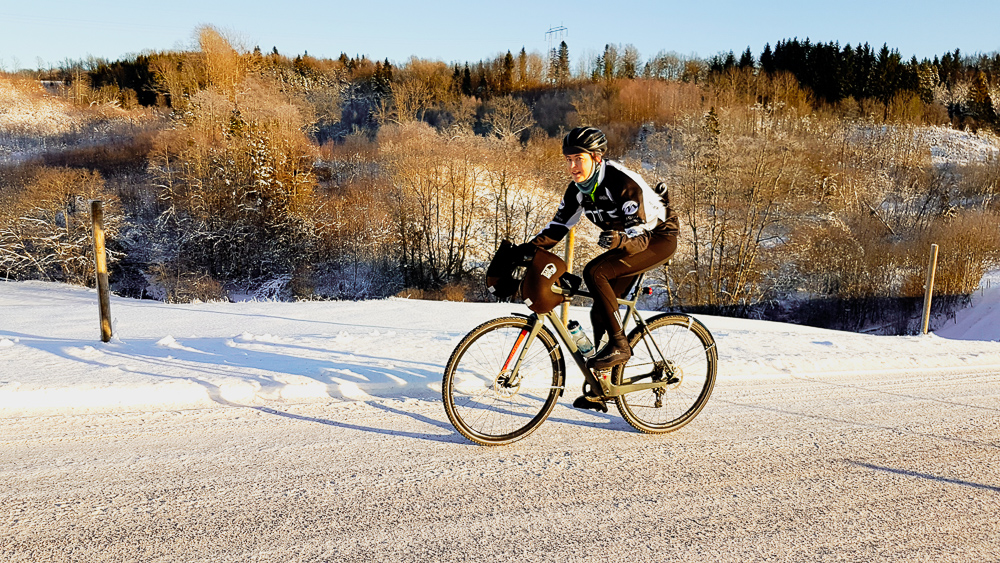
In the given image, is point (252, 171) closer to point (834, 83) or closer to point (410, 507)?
point (410, 507)

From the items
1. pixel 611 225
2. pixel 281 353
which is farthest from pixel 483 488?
pixel 281 353

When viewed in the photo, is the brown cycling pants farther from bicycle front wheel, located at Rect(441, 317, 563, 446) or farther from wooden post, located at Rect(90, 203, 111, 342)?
wooden post, located at Rect(90, 203, 111, 342)

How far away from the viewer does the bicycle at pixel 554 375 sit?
12.5 ft

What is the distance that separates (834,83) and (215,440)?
236 feet

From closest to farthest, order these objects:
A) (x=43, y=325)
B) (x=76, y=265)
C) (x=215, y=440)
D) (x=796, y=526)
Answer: (x=796, y=526) < (x=215, y=440) < (x=43, y=325) < (x=76, y=265)

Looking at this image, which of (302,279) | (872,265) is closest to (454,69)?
(302,279)

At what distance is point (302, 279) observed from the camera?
2861 centimetres

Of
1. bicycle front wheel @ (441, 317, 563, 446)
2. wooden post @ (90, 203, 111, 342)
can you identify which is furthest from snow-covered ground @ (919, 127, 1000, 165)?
wooden post @ (90, 203, 111, 342)

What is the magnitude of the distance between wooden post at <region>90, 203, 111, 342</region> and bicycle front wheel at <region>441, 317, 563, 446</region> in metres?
4.21

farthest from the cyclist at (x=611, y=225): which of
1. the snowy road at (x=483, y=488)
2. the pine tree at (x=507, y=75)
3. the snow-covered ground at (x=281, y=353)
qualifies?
the pine tree at (x=507, y=75)

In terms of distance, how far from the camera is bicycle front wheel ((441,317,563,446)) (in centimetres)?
372

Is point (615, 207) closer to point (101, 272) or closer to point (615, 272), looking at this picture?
point (615, 272)

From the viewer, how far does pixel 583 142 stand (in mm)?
3812

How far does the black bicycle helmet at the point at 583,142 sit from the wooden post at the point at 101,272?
→ 4.97 m
